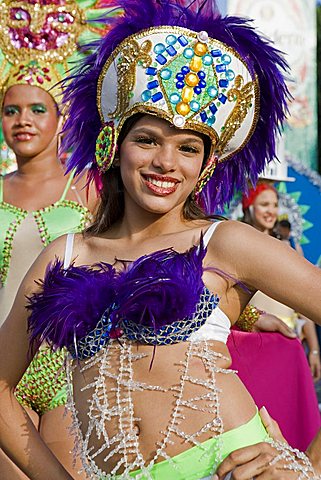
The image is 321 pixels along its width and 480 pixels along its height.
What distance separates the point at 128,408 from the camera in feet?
8.44

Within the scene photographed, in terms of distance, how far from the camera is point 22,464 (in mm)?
2902

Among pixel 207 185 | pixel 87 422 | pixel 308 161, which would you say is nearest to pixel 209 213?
pixel 207 185

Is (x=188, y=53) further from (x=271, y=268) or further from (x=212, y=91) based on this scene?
(x=271, y=268)

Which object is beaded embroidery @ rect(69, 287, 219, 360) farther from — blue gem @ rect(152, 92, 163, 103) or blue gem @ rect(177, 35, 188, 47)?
blue gem @ rect(177, 35, 188, 47)

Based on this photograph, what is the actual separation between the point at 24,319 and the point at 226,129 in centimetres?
81

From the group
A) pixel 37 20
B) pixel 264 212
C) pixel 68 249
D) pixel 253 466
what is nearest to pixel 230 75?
pixel 68 249

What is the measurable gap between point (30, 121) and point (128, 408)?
2.47 m

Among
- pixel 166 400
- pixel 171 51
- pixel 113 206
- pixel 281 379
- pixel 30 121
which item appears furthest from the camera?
pixel 30 121

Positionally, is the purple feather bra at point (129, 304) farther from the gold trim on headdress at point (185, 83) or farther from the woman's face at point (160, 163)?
the gold trim on headdress at point (185, 83)

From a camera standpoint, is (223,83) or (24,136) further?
(24,136)

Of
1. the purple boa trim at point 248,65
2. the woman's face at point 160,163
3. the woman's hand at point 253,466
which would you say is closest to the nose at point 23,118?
the purple boa trim at point 248,65

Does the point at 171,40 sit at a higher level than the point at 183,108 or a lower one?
higher

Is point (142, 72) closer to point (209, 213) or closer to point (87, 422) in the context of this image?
point (209, 213)

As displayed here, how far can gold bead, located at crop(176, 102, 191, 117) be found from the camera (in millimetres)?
2777
